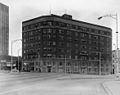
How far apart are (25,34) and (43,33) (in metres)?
14.3

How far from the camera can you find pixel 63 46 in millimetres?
107062

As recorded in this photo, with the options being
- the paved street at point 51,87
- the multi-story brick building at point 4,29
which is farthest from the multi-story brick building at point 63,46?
the multi-story brick building at point 4,29

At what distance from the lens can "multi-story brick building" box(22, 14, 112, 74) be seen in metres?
102

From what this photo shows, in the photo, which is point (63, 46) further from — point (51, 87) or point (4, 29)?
point (4, 29)

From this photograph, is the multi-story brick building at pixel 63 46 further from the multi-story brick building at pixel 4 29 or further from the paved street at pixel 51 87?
the multi-story brick building at pixel 4 29

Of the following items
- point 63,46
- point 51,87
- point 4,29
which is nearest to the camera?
point 4,29

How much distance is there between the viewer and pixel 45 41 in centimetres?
10244

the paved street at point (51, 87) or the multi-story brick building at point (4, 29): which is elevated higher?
the multi-story brick building at point (4, 29)

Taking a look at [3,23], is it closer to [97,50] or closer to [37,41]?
[37,41]

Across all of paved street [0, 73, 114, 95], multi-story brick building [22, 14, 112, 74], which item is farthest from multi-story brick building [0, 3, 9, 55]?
multi-story brick building [22, 14, 112, 74]

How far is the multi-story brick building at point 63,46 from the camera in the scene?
10175 centimetres

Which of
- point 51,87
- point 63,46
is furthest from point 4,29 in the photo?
point 63,46

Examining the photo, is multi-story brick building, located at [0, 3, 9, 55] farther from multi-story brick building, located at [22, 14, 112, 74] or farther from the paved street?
multi-story brick building, located at [22, 14, 112, 74]

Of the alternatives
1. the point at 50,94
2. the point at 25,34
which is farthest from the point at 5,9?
the point at 25,34
